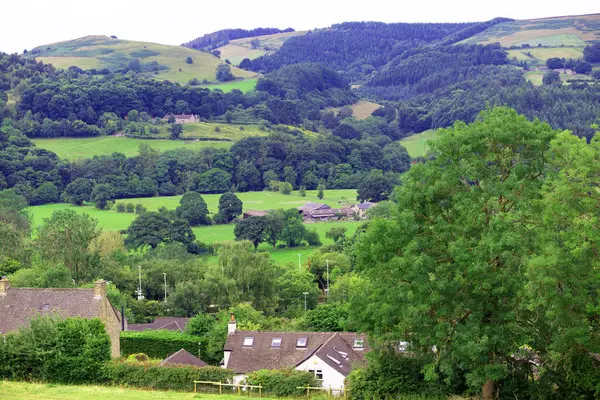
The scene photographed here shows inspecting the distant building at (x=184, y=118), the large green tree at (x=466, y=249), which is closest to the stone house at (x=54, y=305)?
the large green tree at (x=466, y=249)

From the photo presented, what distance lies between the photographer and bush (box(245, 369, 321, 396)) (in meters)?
30.4

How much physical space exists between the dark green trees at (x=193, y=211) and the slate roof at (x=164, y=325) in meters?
59.1

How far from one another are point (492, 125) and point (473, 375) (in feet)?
24.0

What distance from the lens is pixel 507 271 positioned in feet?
83.6

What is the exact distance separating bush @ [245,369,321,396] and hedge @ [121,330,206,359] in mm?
12720

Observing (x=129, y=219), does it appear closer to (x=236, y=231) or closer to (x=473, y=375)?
(x=236, y=231)

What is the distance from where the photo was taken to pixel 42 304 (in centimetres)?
4184

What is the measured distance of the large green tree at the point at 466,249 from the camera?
2570 centimetres

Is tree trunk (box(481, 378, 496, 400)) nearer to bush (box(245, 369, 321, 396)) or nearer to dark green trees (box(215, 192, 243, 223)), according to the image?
bush (box(245, 369, 321, 396))

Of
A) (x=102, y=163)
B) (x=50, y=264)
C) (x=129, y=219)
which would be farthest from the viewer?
(x=102, y=163)

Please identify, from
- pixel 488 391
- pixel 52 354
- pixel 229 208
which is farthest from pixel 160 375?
pixel 229 208

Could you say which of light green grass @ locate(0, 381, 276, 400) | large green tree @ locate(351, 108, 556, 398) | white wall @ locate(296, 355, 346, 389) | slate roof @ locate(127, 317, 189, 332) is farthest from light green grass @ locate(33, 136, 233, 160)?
large green tree @ locate(351, 108, 556, 398)

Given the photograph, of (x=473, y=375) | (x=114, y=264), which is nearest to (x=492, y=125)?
(x=473, y=375)

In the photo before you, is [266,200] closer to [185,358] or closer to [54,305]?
[54,305]
